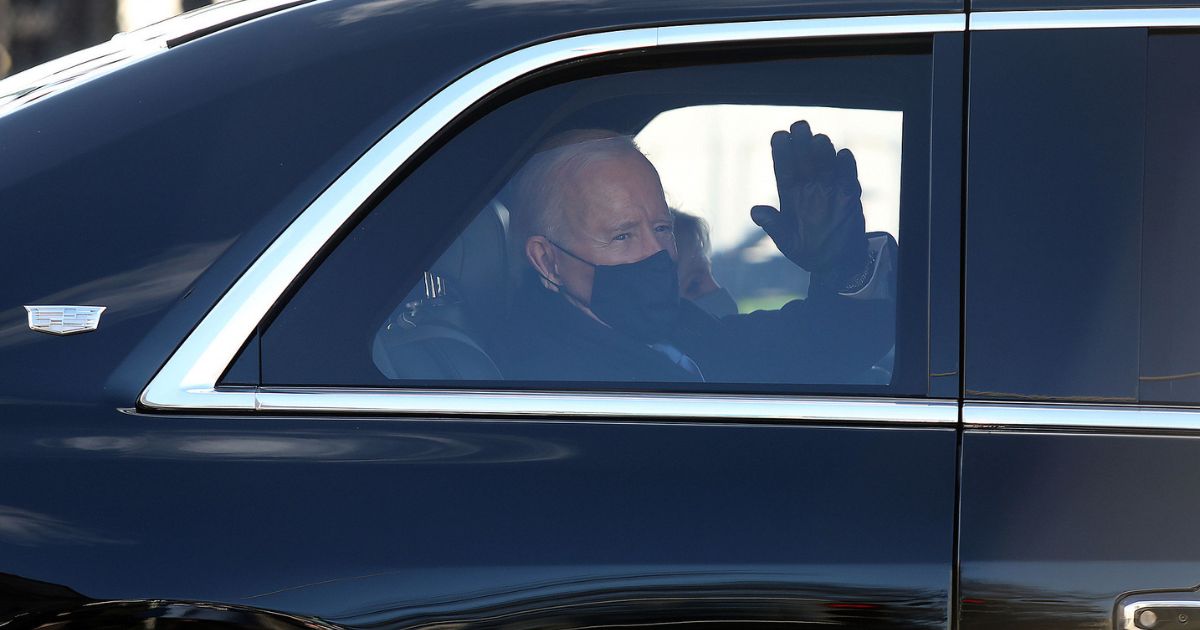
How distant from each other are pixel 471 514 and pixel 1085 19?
1.06m

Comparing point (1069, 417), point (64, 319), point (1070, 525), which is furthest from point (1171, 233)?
point (64, 319)

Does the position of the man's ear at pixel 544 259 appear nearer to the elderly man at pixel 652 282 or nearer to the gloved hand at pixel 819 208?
the elderly man at pixel 652 282

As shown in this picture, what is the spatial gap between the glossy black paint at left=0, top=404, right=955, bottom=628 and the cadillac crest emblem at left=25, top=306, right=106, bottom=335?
0.35 ft

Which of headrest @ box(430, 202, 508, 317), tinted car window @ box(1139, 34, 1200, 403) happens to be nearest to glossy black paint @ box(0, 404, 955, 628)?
headrest @ box(430, 202, 508, 317)

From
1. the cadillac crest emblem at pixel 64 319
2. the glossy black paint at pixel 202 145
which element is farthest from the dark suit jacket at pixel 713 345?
the cadillac crest emblem at pixel 64 319

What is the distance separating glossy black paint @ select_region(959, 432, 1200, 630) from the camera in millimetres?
1471

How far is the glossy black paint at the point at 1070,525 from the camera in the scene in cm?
147

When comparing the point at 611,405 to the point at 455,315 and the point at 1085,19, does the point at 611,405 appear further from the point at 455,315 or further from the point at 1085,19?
the point at 1085,19

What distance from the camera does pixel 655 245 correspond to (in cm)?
176

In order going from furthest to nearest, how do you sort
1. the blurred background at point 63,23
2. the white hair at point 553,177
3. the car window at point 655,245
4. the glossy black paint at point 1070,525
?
1. the blurred background at point 63,23
2. the white hair at point 553,177
3. the car window at point 655,245
4. the glossy black paint at point 1070,525

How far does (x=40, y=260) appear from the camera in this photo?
1.56 m

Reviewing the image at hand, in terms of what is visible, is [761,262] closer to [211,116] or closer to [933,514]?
[933,514]

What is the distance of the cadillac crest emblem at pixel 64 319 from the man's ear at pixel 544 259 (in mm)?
579

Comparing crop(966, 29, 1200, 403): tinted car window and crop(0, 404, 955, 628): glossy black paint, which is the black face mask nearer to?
crop(0, 404, 955, 628): glossy black paint
